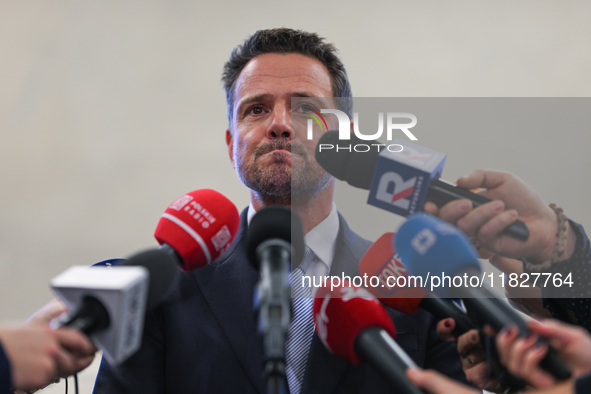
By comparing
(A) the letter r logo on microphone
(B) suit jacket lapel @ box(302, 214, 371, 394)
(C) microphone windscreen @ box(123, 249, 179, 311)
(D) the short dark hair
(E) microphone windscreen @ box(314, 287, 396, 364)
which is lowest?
(B) suit jacket lapel @ box(302, 214, 371, 394)

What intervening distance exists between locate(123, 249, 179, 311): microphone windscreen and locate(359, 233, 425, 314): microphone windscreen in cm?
56

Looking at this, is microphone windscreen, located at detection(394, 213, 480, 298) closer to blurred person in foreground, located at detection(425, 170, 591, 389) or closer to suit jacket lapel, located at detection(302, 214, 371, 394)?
blurred person in foreground, located at detection(425, 170, 591, 389)

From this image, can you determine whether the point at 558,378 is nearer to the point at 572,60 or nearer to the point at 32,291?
the point at 572,60

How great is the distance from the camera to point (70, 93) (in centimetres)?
446

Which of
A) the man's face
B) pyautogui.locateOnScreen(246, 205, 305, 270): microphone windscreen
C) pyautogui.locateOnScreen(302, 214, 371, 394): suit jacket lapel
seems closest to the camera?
pyautogui.locateOnScreen(246, 205, 305, 270): microphone windscreen

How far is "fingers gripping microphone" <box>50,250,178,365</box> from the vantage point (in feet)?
2.91

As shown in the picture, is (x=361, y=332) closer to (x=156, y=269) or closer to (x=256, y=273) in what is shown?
(x=156, y=269)

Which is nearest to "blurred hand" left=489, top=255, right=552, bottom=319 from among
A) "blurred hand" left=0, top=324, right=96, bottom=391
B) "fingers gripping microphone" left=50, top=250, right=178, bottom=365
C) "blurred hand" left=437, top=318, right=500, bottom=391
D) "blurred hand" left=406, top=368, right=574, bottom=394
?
"blurred hand" left=437, top=318, right=500, bottom=391

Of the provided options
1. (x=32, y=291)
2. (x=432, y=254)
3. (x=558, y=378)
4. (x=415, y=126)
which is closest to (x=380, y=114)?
(x=415, y=126)

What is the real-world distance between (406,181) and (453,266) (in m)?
0.30

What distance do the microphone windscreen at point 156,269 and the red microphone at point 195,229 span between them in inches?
3.3

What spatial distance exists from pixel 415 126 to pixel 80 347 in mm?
1189

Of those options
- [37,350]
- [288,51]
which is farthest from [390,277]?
[288,51]

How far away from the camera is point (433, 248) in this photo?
944mm
